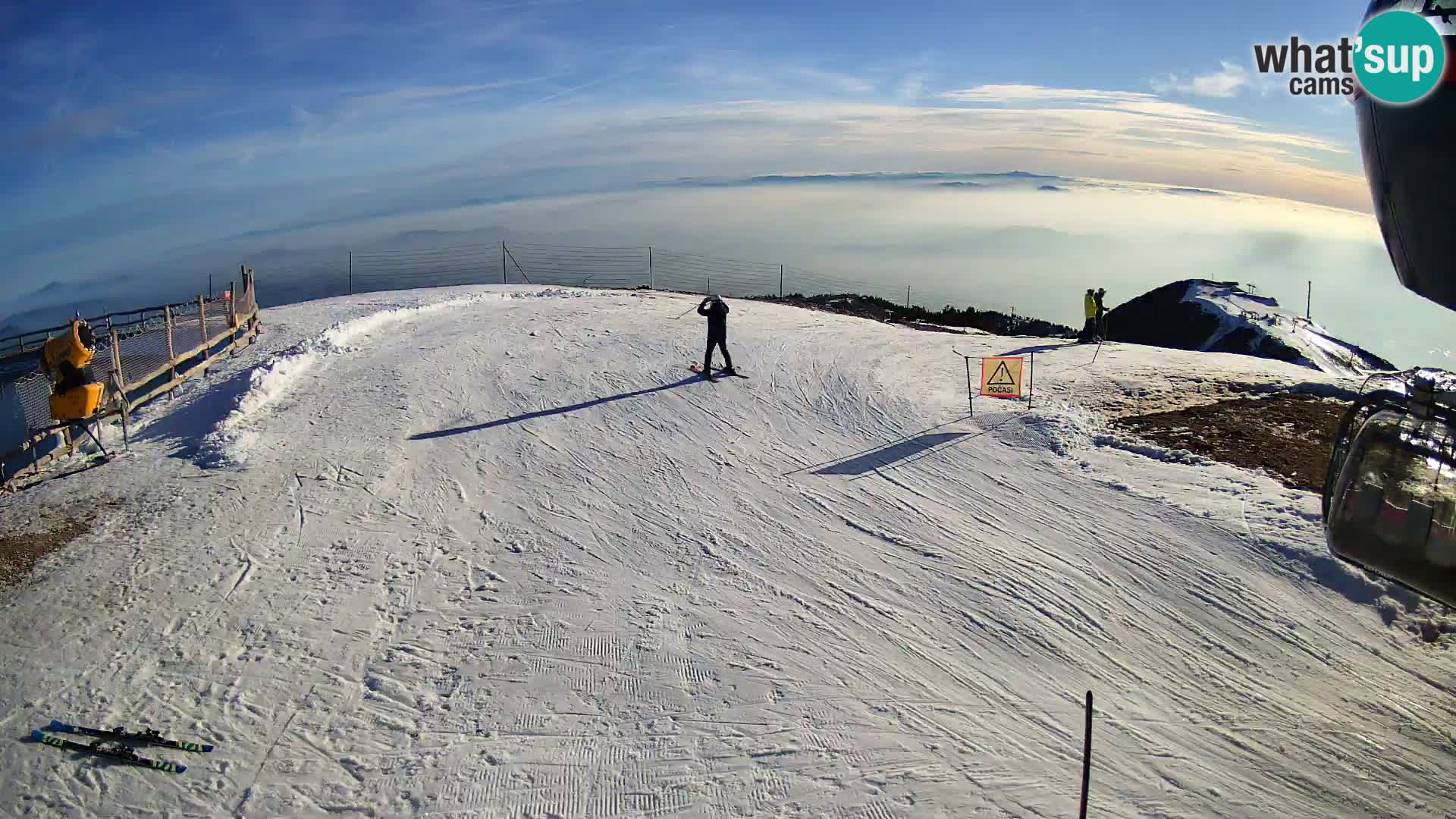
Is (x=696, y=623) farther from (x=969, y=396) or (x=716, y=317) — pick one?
(x=716, y=317)

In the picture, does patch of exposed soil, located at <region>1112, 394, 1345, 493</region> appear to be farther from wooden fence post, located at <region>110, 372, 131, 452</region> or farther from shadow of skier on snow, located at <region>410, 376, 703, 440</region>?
wooden fence post, located at <region>110, 372, 131, 452</region>

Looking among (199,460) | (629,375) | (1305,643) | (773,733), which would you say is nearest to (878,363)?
(629,375)

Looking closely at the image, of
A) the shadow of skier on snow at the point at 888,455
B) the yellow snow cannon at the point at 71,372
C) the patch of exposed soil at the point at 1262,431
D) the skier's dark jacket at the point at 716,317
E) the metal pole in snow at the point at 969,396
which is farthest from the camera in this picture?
the skier's dark jacket at the point at 716,317

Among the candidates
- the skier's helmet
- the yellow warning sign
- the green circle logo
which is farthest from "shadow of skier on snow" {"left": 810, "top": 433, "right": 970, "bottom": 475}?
the green circle logo

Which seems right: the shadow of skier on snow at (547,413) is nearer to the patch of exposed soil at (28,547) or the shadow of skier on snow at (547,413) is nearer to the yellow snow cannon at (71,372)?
the patch of exposed soil at (28,547)

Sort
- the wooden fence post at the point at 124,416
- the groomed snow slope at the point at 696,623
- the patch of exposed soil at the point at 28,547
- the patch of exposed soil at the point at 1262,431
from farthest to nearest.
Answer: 1. the wooden fence post at the point at 124,416
2. the patch of exposed soil at the point at 1262,431
3. the patch of exposed soil at the point at 28,547
4. the groomed snow slope at the point at 696,623

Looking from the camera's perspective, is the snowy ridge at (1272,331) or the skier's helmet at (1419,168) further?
the snowy ridge at (1272,331)

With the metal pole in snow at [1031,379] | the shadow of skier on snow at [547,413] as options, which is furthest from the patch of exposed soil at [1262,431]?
the shadow of skier on snow at [547,413]
